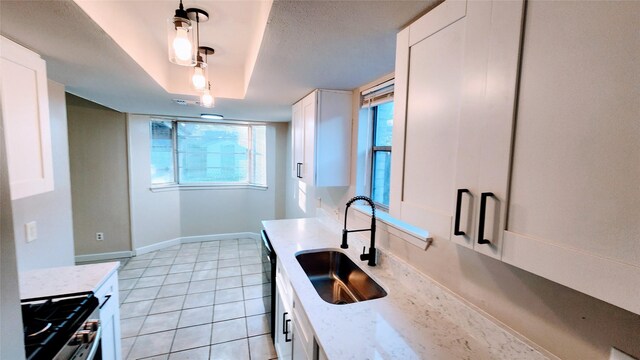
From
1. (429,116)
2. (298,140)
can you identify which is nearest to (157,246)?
(298,140)

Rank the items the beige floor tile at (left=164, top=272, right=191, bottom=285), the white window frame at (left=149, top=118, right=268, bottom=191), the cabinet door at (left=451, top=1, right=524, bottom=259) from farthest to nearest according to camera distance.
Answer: the white window frame at (left=149, top=118, right=268, bottom=191)
the beige floor tile at (left=164, top=272, right=191, bottom=285)
the cabinet door at (left=451, top=1, right=524, bottom=259)

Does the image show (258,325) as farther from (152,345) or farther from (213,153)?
(213,153)

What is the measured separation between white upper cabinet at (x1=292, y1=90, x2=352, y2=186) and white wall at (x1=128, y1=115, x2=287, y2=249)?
7.77 feet

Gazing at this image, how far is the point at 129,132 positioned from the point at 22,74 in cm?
279

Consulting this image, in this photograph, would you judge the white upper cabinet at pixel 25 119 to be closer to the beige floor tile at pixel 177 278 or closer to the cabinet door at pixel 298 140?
the cabinet door at pixel 298 140

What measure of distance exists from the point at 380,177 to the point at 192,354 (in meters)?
2.07

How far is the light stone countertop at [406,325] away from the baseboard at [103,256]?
357 cm

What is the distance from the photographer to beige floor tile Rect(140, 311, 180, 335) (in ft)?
7.77

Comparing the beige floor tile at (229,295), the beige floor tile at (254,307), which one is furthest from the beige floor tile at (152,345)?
the beige floor tile at (254,307)

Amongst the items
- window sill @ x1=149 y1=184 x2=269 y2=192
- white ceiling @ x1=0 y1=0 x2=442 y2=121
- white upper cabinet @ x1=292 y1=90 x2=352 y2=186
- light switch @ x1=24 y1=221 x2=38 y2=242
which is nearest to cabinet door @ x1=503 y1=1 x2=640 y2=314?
white ceiling @ x1=0 y1=0 x2=442 y2=121

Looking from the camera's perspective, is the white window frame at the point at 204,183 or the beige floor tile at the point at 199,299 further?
the white window frame at the point at 204,183

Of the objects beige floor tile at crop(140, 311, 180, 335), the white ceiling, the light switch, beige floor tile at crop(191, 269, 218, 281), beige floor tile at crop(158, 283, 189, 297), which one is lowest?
beige floor tile at crop(140, 311, 180, 335)

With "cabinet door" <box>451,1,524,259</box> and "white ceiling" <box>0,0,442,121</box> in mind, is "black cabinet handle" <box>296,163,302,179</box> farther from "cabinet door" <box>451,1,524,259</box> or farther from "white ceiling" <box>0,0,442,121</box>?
"cabinet door" <box>451,1,524,259</box>

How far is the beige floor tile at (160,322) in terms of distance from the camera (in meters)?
2.37
